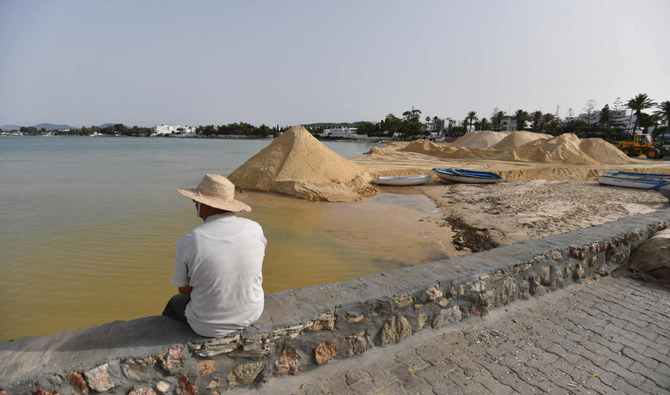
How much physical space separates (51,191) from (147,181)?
190 inches

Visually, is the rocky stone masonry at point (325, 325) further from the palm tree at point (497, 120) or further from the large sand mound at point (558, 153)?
the palm tree at point (497, 120)

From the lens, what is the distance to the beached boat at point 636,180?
13.4m

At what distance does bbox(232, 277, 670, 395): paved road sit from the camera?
2336 millimetres

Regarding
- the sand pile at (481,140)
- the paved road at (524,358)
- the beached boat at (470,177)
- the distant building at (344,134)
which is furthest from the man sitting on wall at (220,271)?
the distant building at (344,134)

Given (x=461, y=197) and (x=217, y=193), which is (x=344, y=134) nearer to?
(x=461, y=197)

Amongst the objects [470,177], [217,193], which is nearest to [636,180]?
[470,177]

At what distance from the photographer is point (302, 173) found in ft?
53.6

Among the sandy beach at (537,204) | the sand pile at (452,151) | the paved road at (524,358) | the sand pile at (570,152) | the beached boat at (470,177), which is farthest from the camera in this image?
the sand pile at (452,151)

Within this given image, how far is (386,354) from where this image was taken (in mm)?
2633

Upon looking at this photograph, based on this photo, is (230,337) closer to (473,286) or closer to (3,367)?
(3,367)

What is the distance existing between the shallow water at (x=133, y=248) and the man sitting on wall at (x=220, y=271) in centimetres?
392


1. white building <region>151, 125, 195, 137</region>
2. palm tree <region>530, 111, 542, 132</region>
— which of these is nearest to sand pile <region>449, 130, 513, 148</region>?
palm tree <region>530, 111, 542, 132</region>

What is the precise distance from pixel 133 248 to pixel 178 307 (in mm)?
7098

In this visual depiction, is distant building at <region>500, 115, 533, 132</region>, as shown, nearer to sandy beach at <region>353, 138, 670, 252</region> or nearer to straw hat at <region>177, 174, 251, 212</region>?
sandy beach at <region>353, 138, 670, 252</region>
